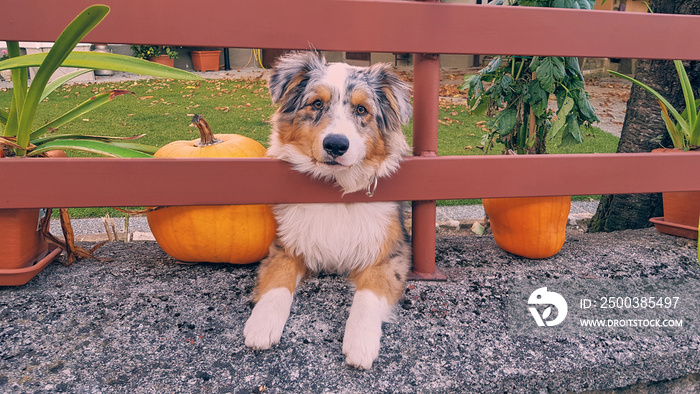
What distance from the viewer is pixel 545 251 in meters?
2.60

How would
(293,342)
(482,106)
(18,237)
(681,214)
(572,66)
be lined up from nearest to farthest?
(293,342), (18,237), (572,66), (681,214), (482,106)

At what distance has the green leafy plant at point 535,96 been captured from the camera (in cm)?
254

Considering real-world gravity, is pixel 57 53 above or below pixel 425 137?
above

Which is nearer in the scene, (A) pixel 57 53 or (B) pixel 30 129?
(A) pixel 57 53

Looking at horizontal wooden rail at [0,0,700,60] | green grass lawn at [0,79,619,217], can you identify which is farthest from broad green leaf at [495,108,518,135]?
green grass lawn at [0,79,619,217]

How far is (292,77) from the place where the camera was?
2.19 m

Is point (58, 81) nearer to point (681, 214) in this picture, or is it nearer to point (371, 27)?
point (371, 27)

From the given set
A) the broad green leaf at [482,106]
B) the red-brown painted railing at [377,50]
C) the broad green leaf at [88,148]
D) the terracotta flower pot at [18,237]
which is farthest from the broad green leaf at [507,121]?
the terracotta flower pot at [18,237]

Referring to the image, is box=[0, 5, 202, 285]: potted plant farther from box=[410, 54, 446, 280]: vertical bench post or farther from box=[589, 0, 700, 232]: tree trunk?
box=[589, 0, 700, 232]: tree trunk

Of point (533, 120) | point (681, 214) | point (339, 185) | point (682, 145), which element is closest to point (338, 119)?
point (339, 185)

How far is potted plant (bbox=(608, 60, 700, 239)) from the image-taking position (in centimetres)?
265

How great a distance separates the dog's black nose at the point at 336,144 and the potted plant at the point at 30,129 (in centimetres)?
67

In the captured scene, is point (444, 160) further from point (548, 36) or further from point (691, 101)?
point (691, 101)

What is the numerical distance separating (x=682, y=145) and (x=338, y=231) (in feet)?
7.19
